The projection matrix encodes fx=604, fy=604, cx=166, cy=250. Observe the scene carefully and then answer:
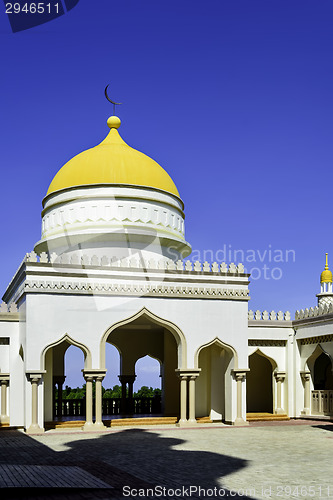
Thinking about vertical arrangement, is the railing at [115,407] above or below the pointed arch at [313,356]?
below

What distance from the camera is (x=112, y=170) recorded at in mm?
21453

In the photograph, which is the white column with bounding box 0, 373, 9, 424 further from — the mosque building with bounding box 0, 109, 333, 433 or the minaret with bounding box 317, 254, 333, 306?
the minaret with bounding box 317, 254, 333, 306

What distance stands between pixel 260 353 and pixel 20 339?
8786 mm

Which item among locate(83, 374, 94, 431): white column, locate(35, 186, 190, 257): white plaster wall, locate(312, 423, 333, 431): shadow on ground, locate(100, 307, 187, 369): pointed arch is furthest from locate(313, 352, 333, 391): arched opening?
locate(83, 374, 94, 431): white column

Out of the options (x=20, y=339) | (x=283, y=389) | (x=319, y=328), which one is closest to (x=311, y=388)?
(x=283, y=389)

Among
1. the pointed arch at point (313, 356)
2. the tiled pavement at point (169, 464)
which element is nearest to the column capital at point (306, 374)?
the pointed arch at point (313, 356)

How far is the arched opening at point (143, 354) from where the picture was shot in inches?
889

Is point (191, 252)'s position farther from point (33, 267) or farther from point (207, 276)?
point (33, 267)

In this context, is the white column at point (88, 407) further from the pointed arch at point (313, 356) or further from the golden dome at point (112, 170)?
the pointed arch at point (313, 356)

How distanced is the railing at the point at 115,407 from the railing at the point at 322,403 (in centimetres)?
619

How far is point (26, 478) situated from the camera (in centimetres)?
930

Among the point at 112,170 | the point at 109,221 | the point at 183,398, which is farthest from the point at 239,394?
the point at 112,170

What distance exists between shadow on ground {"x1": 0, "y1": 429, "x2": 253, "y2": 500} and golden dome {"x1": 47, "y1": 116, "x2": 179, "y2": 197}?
9063mm

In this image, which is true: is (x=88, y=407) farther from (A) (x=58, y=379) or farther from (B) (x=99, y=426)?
(A) (x=58, y=379)
